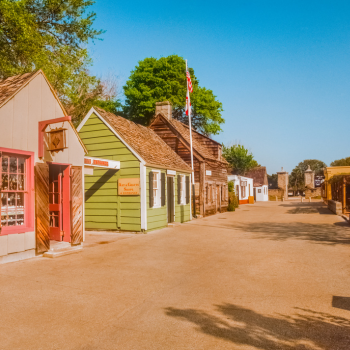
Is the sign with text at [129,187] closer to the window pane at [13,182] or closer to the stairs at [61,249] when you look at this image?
the stairs at [61,249]

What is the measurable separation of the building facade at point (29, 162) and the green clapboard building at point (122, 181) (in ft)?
12.2

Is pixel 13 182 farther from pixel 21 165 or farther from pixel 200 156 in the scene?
pixel 200 156

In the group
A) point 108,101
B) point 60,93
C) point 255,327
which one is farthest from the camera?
point 108,101

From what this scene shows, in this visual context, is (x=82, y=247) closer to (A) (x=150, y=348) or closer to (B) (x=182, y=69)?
(A) (x=150, y=348)

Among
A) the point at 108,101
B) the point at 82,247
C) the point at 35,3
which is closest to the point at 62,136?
the point at 82,247

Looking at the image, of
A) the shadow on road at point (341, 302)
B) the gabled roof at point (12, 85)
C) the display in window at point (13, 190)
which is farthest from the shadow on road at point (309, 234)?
A: the gabled roof at point (12, 85)

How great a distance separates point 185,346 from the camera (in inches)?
154

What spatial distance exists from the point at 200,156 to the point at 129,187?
8.99 meters

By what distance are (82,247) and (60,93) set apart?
17191 mm

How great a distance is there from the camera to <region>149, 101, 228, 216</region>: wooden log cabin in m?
22.4

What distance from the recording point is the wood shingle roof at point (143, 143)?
49.6 ft

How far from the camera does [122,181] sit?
1466cm

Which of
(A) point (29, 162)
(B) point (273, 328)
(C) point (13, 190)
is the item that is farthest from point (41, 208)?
(B) point (273, 328)

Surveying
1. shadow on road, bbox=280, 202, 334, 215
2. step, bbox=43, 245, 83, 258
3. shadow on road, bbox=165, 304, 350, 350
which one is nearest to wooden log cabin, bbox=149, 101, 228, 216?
shadow on road, bbox=280, 202, 334, 215
